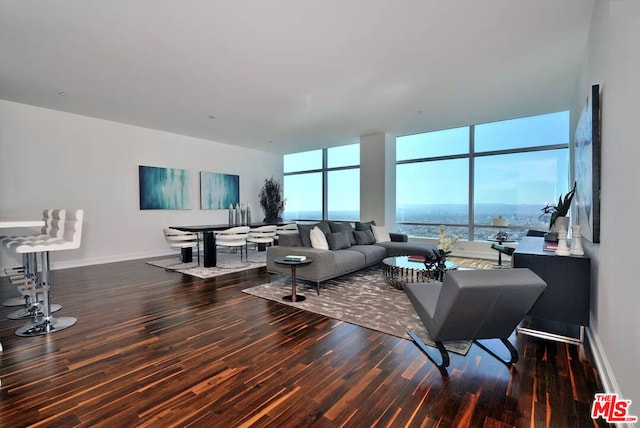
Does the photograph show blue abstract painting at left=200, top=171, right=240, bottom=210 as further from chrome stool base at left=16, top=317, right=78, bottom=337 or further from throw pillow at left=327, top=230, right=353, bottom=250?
chrome stool base at left=16, top=317, right=78, bottom=337

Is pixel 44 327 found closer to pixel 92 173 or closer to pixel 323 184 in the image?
pixel 92 173

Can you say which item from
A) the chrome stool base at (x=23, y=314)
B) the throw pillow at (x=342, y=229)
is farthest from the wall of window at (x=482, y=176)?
the chrome stool base at (x=23, y=314)

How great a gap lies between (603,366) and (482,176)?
5.51 meters

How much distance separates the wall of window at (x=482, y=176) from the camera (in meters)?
6.16

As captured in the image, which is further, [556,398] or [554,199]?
[554,199]

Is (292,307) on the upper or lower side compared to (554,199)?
lower

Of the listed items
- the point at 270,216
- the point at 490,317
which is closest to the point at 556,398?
the point at 490,317

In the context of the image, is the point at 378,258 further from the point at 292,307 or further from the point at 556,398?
the point at 556,398

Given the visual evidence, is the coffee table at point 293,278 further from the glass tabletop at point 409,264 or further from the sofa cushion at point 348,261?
the glass tabletop at point 409,264

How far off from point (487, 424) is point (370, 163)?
644cm

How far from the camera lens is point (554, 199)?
A: 601 cm

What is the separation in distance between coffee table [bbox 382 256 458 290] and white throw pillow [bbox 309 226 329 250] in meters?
0.96

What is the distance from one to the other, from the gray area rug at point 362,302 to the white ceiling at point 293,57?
2668 millimetres

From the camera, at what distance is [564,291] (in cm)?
263
